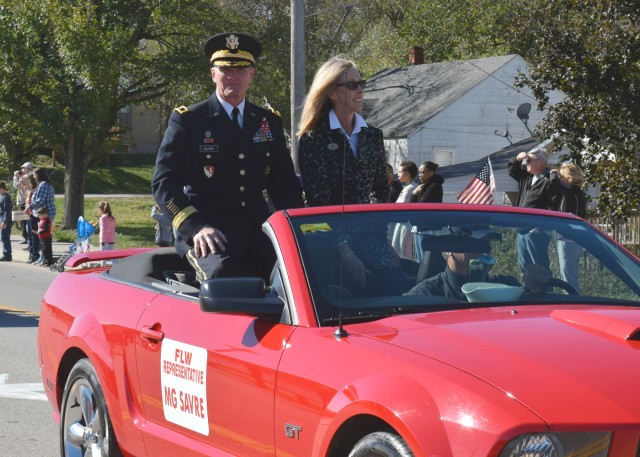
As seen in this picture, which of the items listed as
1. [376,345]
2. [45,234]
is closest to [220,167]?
[376,345]

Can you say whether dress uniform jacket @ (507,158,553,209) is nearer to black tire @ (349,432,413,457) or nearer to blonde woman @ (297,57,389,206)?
blonde woman @ (297,57,389,206)

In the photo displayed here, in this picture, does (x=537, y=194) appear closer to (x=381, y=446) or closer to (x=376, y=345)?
(x=376, y=345)

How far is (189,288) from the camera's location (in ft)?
16.5

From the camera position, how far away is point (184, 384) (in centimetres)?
451

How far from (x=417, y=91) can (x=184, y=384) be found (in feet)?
137

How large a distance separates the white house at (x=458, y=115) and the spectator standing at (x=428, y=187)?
2789 cm

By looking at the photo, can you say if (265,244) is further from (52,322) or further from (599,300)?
(599,300)

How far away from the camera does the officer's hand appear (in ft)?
16.7

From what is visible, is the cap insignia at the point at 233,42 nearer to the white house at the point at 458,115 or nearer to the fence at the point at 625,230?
the fence at the point at 625,230

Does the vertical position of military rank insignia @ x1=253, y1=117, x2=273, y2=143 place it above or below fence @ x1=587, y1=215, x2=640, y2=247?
above

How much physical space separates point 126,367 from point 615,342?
2290 mm

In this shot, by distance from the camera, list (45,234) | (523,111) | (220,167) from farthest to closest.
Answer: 1. (523,111)
2. (45,234)
3. (220,167)

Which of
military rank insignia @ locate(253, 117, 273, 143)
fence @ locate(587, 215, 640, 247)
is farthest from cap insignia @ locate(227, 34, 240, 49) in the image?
fence @ locate(587, 215, 640, 247)

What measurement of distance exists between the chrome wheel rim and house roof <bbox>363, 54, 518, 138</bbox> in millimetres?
36821
